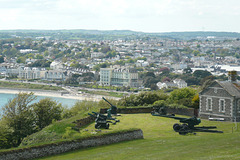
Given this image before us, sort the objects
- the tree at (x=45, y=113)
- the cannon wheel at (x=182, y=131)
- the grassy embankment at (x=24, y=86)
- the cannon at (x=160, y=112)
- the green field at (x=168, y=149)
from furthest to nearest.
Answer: the grassy embankment at (x=24, y=86)
the tree at (x=45, y=113)
the cannon at (x=160, y=112)
the cannon wheel at (x=182, y=131)
the green field at (x=168, y=149)

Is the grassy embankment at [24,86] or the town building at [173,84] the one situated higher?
the town building at [173,84]

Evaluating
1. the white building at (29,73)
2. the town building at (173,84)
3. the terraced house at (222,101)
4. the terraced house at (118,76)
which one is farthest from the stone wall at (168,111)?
the white building at (29,73)

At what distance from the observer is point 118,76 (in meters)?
118

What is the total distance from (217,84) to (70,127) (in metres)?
8.98

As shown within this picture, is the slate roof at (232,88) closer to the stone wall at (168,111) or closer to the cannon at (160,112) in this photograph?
the stone wall at (168,111)

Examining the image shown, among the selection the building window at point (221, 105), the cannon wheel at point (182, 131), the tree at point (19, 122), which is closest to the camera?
the cannon wheel at point (182, 131)

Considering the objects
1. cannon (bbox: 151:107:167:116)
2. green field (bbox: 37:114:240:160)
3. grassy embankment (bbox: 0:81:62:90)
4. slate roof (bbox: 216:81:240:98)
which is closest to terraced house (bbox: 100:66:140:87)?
grassy embankment (bbox: 0:81:62:90)

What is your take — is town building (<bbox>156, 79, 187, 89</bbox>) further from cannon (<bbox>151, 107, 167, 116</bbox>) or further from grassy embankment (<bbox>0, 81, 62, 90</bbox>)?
cannon (<bbox>151, 107, 167, 116</bbox>)

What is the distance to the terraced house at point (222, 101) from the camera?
22.6 meters

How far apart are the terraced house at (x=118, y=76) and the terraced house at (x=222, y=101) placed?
297ft

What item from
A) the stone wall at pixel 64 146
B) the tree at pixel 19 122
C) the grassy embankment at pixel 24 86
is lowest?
the grassy embankment at pixel 24 86

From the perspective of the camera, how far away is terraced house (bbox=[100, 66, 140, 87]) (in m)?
116

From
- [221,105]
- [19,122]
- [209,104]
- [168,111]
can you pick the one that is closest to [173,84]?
[168,111]

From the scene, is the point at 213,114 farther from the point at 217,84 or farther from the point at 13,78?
the point at 13,78
